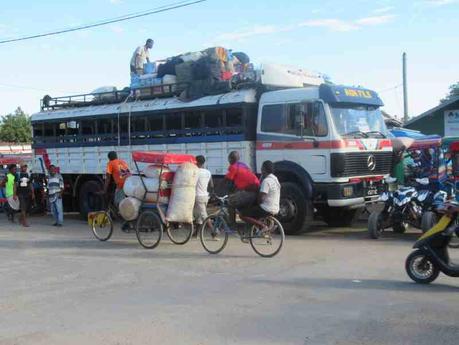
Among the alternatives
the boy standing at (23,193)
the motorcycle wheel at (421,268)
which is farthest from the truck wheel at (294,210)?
the boy standing at (23,193)

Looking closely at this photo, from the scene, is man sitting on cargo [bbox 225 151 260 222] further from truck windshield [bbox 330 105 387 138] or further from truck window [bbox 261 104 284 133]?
truck windshield [bbox 330 105 387 138]

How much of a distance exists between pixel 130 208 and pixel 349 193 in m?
4.36

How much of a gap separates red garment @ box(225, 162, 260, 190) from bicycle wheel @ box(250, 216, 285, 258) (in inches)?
31.3

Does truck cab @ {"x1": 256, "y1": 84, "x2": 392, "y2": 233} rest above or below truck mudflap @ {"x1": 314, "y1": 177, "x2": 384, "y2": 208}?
above

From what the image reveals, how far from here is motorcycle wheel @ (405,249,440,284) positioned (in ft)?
23.7

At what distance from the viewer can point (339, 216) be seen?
44.3ft

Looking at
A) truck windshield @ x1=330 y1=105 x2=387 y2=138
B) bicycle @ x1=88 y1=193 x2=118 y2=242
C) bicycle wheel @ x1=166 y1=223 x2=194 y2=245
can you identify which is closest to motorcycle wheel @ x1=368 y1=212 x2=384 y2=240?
truck windshield @ x1=330 y1=105 x2=387 y2=138

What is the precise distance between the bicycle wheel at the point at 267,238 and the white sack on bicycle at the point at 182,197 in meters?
1.52

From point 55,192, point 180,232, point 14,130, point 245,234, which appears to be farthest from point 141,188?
point 14,130

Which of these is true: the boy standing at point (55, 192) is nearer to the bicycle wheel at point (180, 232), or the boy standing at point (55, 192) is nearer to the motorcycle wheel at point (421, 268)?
the bicycle wheel at point (180, 232)

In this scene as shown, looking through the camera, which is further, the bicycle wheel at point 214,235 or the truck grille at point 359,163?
the truck grille at point 359,163

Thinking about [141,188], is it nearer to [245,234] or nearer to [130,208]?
[130,208]

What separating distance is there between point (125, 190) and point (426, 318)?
670 centimetres

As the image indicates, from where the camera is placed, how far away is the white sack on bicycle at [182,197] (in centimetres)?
1058
